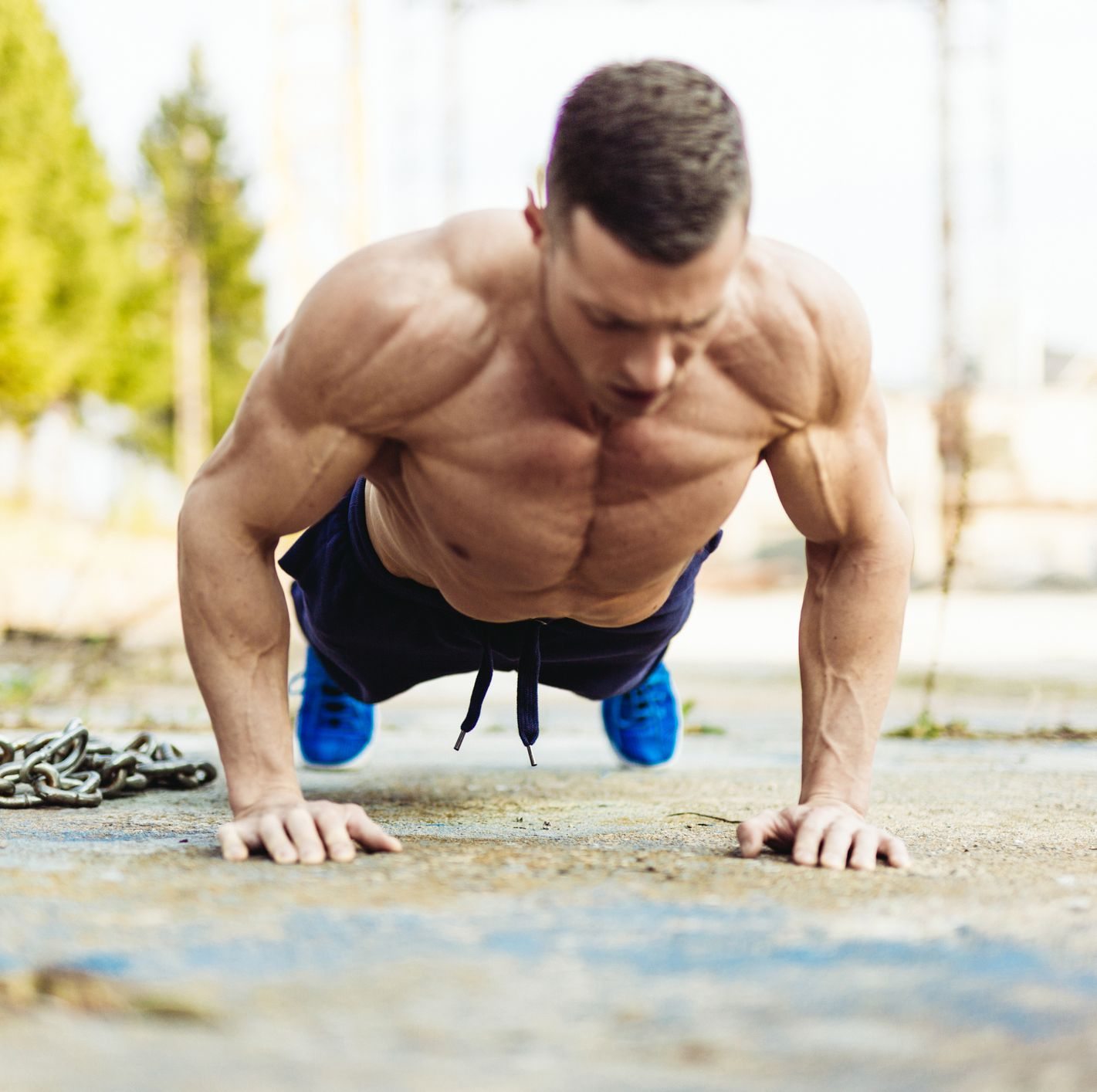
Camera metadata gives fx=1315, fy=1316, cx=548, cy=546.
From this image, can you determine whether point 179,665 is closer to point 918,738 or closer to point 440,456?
point 918,738

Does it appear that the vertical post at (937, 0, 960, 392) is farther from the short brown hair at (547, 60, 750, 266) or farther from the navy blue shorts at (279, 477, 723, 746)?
the short brown hair at (547, 60, 750, 266)

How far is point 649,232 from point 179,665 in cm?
539

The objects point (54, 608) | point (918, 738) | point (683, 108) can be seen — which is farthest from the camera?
point (54, 608)

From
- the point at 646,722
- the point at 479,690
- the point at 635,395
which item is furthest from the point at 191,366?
the point at 635,395

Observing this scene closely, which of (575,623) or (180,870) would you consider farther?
(575,623)

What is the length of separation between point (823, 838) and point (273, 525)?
86cm

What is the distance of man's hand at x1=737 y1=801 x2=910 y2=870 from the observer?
5.45 feet

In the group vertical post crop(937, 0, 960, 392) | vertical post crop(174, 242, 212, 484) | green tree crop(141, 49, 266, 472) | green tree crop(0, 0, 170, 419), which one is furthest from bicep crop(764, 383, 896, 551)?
green tree crop(141, 49, 266, 472)

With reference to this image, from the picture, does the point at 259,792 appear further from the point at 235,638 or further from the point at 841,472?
the point at 841,472

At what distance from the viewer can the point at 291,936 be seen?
124cm

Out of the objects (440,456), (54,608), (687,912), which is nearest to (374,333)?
(440,456)

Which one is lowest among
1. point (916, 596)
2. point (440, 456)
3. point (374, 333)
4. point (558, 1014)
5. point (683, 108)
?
point (916, 596)

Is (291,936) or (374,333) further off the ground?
(374,333)

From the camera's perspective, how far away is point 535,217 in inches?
66.1
